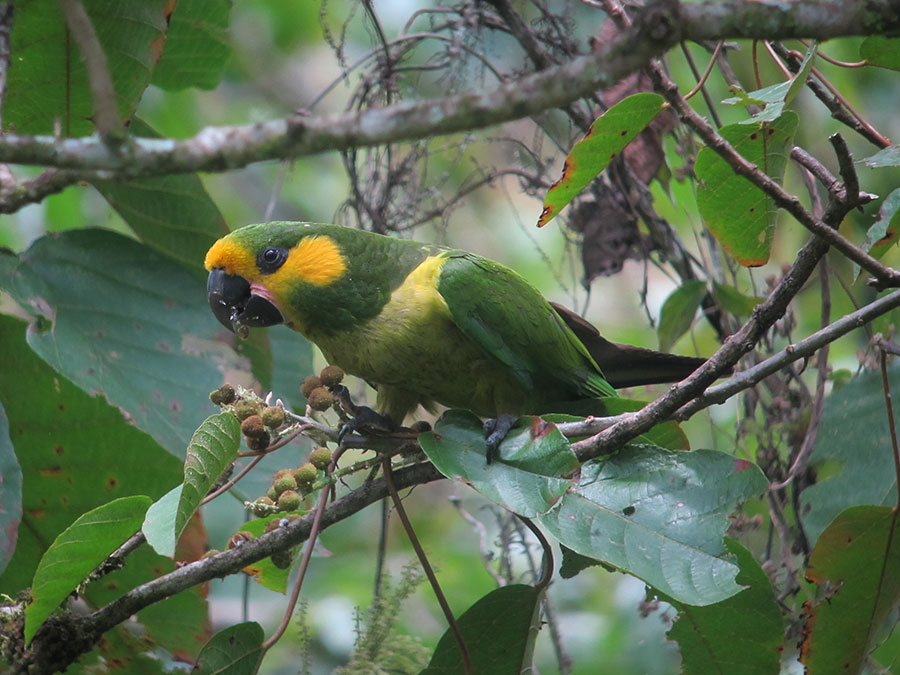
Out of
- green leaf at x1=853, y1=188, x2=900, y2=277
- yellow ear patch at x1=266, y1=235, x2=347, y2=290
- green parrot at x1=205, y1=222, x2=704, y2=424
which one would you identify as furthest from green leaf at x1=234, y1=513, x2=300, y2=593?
green leaf at x1=853, y1=188, x2=900, y2=277

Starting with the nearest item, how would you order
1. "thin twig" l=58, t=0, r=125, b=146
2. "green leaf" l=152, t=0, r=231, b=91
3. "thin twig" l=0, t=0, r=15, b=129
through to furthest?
"thin twig" l=58, t=0, r=125, b=146
"thin twig" l=0, t=0, r=15, b=129
"green leaf" l=152, t=0, r=231, b=91

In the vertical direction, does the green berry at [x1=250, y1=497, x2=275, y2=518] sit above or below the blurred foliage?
below

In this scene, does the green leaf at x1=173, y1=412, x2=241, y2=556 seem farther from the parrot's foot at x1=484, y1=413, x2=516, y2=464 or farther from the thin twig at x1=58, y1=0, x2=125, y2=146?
the thin twig at x1=58, y1=0, x2=125, y2=146

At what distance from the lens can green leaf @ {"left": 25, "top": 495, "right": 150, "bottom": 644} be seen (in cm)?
167

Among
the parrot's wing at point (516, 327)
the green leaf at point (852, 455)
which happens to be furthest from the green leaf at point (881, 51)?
the parrot's wing at point (516, 327)

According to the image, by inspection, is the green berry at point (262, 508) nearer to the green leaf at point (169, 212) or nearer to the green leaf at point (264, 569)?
the green leaf at point (264, 569)

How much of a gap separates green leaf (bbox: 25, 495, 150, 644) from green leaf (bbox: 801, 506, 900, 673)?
4.63ft

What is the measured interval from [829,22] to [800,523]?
1.67 meters

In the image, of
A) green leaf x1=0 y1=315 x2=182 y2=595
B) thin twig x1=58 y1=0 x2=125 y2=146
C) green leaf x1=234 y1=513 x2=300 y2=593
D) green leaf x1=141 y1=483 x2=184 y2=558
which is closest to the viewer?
thin twig x1=58 y1=0 x2=125 y2=146

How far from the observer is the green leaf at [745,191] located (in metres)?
1.72

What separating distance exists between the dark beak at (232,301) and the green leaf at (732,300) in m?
1.37

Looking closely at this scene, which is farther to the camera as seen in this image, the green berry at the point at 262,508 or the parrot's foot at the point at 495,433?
the parrot's foot at the point at 495,433

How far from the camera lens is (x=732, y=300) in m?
2.66

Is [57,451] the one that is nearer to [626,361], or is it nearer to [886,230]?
[626,361]
